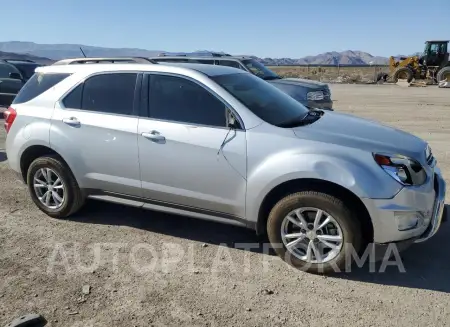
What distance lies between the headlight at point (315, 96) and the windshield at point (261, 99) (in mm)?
5608

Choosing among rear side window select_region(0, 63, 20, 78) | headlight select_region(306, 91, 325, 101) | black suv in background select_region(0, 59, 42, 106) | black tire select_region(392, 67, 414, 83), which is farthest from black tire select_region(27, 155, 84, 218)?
black tire select_region(392, 67, 414, 83)

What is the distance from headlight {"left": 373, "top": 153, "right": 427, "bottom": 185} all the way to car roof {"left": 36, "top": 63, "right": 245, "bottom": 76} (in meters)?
1.82

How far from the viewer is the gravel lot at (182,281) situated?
3066 mm

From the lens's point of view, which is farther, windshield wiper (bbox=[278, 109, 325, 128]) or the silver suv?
windshield wiper (bbox=[278, 109, 325, 128])

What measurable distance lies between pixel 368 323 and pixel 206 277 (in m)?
1.34

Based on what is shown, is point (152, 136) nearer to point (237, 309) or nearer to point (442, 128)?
point (237, 309)

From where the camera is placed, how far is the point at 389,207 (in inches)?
129

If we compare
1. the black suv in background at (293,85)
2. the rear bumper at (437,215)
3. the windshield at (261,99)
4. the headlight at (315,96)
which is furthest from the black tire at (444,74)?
the rear bumper at (437,215)

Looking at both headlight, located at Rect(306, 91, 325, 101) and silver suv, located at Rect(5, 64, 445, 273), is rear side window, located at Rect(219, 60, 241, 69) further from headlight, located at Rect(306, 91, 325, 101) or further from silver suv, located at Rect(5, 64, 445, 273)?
silver suv, located at Rect(5, 64, 445, 273)

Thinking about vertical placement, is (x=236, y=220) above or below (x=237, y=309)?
above

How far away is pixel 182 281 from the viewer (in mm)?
3539

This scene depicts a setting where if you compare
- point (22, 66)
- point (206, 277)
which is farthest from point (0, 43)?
point (206, 277)

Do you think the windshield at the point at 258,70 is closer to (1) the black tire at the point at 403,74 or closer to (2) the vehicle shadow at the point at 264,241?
(2) the vehicle shadow at the point at 264,241

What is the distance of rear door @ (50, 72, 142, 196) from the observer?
4.20 metres
